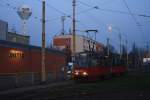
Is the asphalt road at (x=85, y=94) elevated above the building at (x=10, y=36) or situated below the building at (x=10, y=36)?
below

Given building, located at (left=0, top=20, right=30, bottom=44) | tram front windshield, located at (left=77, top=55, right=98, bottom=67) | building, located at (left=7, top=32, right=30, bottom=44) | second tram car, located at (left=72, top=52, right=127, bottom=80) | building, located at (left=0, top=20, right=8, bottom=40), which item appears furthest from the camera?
building, located at (left=7, top=32, right=30, bottom=44)

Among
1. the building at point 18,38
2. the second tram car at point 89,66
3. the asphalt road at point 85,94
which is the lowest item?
the asphalt road at point 85,94

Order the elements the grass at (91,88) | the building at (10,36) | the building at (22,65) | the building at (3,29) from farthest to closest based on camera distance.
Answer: the building at (10,36), the building at (3,29), the building at (22,65), the grass at (91,88)

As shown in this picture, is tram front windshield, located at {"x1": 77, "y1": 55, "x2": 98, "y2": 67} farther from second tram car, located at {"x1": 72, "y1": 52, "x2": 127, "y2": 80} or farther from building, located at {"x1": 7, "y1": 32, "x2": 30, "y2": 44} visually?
building, located at {"x1": 7, "y1": 32, "x2": 30, "y2": 44}

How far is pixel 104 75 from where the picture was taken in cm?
5125

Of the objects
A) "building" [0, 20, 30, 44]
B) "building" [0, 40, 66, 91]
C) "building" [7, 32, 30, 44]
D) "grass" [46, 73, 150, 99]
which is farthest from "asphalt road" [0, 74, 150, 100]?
"building" [7, 32, 30, 44]

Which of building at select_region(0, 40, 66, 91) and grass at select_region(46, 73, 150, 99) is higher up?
building at select_region(0, 40, 66, 91)

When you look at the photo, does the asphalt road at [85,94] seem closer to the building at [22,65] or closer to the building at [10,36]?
the building at [22,65]

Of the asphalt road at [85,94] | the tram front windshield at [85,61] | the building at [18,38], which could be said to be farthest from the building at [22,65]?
the building at [18,38]

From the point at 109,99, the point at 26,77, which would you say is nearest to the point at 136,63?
the point at 26,77

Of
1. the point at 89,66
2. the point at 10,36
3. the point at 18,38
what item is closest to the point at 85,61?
the point at 89,66

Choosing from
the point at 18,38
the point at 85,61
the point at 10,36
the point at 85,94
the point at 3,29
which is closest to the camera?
the point at 85,94

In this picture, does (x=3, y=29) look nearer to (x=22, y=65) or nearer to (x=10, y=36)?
(x=10, y=36)

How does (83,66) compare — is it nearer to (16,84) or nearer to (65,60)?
(16,84)
